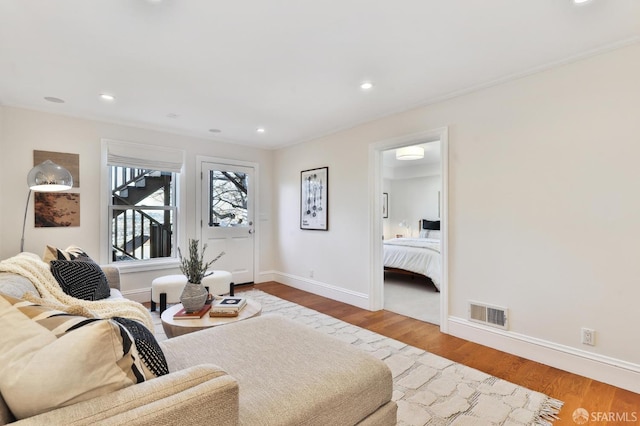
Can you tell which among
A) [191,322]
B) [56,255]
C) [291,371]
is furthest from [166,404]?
[56,255]

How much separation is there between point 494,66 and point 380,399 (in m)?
2.60

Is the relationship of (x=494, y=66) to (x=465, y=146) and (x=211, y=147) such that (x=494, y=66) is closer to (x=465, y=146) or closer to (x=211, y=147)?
(x=465, y=146)

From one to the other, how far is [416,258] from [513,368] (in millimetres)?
2740

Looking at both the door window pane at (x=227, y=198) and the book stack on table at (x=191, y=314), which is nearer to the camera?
the book stack on table at (x=191, y=314)

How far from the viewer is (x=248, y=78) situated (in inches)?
111

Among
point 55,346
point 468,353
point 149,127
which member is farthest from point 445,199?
point 149,127

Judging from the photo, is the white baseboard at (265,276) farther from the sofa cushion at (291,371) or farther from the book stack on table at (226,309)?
the sofa cushion at (291,371)

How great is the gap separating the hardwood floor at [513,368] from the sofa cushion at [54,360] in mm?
2286

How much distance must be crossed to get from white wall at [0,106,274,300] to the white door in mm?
206

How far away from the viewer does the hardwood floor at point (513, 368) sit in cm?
197

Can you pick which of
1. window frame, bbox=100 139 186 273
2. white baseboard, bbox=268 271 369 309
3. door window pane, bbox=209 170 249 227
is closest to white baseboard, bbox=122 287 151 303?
window frame, bbox=100 139 186 273

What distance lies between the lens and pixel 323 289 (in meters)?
4.65

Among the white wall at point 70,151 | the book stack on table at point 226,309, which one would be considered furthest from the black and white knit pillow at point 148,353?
the white wall at point 70,151

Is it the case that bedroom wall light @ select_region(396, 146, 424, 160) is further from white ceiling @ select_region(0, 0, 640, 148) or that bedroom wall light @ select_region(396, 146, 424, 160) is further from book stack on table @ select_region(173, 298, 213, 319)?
book stack on table @ select_region(173, 298, 213, 319)
